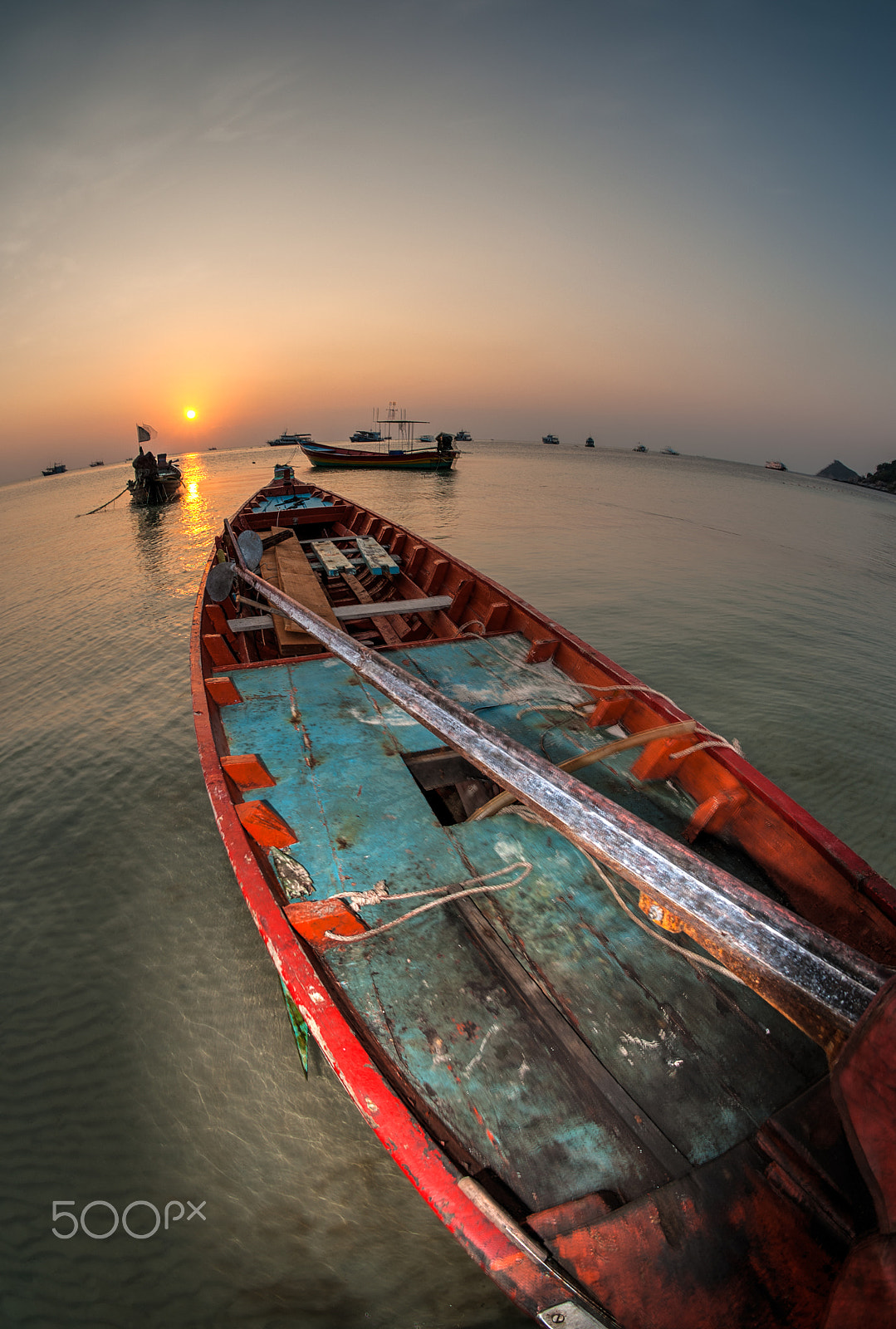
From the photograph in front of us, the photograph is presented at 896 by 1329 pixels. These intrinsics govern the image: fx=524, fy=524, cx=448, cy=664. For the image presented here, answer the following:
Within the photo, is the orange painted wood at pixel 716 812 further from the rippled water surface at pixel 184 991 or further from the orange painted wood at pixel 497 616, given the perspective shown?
the orange painted wood at pixel 497 616

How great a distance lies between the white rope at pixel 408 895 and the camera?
248cm

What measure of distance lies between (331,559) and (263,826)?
5948mm

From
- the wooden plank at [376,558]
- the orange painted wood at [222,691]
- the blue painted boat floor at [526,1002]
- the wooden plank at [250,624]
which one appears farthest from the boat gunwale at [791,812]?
the wooden plank at [376,558]

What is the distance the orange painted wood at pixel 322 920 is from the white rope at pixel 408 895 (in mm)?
23

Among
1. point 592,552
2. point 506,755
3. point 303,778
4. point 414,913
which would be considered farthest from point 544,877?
point 592,552

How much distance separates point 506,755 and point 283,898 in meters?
1.38

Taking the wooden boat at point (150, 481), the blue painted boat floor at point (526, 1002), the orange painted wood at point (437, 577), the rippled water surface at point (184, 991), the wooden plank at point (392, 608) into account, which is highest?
the wooden boat at point (150, 481)

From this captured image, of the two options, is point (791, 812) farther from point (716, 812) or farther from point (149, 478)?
point (149, 478)

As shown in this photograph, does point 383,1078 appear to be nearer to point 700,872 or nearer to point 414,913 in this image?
point 414,913

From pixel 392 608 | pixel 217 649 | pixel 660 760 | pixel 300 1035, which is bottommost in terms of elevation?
pixel 300 1035

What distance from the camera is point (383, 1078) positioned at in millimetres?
1884

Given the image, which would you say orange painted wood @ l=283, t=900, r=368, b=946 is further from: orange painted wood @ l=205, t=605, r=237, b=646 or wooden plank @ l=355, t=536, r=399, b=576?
wooden plank @ l=355, t=536, r=399, b=576

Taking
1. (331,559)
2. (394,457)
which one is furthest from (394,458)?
(331,559)

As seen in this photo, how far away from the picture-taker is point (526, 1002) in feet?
7.55
